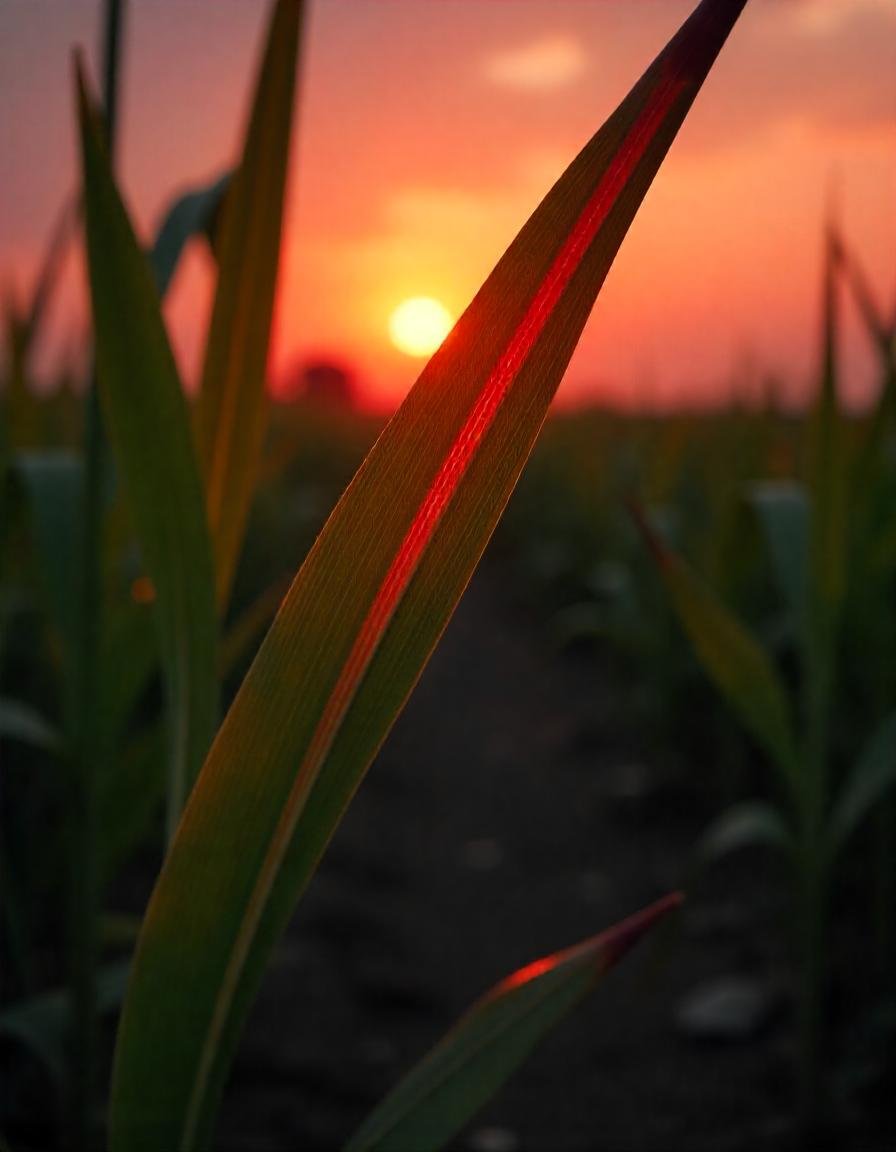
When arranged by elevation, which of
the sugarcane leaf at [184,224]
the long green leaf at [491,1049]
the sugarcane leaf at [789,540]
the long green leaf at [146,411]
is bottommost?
the long green leaf at [491,1049]

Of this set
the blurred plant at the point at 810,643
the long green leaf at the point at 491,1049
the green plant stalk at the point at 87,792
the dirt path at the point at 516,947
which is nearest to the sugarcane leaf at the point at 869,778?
the blurred plant at the point at 810,643

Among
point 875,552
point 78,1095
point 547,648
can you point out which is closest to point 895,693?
point 875,552

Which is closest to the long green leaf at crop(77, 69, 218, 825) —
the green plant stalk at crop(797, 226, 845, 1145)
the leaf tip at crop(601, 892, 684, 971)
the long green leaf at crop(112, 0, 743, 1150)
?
the long green leaf at crop(112, 0, 743, 1150)

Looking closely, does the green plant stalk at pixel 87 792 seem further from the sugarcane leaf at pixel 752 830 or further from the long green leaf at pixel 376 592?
the sugarcane leaf at pixel 752 830

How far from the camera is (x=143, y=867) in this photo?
74.9 inches

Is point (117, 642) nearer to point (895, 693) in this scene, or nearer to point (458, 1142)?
point (458, 1142)

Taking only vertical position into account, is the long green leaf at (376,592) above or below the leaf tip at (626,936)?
above

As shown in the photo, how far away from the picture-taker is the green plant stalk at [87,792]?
30.3 inches

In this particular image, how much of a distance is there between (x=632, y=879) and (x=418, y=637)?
1.70 m

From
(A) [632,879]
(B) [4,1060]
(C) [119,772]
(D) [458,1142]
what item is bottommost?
(A) [632,879]

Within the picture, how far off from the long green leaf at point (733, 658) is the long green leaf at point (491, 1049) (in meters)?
0.43

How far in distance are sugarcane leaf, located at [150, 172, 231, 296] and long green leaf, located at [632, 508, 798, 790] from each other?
463 millimetres

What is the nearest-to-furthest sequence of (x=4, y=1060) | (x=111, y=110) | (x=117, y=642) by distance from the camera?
1. (x=111, y=110)
2. (x=117, y=642)
3. (x=4, y=1060)

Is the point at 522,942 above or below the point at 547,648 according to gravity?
above
